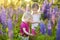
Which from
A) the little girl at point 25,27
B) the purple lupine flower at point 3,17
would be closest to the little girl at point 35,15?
the little girl at point 25,27

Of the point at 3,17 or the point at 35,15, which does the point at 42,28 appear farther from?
the point at 3,17

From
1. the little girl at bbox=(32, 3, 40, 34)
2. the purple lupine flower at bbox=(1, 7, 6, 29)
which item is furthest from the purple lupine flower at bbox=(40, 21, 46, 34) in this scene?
the purple lupine flower at bbox=(1, 7, 6, 29)

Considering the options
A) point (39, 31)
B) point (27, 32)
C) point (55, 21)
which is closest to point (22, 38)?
point (27, 32)

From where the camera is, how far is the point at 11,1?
1680 mm

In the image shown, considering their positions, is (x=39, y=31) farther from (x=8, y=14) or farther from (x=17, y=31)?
(x=8, y=14)

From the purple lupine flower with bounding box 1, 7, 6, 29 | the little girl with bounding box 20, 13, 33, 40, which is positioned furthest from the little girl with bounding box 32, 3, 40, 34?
the purple lupine flower with bounding box 1, 7, 6, 29

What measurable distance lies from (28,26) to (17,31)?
0.11 metres

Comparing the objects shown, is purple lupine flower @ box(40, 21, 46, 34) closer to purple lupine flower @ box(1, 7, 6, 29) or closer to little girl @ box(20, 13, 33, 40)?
little girl @ box(20, 13, 33, 40)

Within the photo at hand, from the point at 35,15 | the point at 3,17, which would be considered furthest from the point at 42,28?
Answer: the point at 3,17

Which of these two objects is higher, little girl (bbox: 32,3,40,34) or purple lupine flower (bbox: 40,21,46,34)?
little girl (bbox: 32,3,40,34)

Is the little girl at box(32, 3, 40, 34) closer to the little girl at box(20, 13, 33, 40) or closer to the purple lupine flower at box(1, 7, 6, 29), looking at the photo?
the little girl at box(20, 13, 33, 40)

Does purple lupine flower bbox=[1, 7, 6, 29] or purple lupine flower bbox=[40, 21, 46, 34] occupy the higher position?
purple lupine flower bbox=[1, 7, 6, 29]

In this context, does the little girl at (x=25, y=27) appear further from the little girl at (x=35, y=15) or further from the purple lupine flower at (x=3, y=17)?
the purple lupine flower at (x=3, y=17)

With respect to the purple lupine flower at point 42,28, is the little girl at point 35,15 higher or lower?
higher
